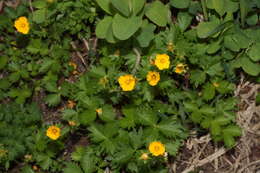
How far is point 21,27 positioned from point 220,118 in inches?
76.6

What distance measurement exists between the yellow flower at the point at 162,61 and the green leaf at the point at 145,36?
24 cm

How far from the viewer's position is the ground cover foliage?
10.8ft

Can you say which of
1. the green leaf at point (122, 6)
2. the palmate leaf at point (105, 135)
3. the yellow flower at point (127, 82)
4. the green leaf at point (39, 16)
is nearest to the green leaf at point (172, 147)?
the palmate leaf at point (105, 135)

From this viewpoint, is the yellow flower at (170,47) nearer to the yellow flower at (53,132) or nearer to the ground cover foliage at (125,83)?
the ground cover foliage at (125,83)

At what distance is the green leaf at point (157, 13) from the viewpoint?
346 centimetres

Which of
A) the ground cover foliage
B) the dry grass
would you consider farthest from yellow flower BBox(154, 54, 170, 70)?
the dry grass

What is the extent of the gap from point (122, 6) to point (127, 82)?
0.61 meters

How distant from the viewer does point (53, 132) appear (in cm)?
→ 336

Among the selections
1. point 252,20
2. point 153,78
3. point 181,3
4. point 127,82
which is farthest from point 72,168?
point 252,20

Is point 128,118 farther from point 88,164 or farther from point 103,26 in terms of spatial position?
point 103,26

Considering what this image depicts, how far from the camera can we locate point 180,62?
3.37 metres

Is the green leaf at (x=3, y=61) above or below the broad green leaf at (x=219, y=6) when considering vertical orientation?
below

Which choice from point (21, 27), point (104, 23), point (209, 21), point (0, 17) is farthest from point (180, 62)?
point (0, 17)

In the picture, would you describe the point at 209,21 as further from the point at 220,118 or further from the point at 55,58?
the point at 55,58
